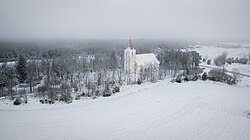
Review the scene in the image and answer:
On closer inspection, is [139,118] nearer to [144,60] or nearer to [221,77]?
[221,77]

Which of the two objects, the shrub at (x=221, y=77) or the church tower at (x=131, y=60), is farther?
the church tower at (x=131, y=60)

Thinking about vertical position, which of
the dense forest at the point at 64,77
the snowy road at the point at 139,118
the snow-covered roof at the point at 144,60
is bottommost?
the snowy road at the point at 139,118

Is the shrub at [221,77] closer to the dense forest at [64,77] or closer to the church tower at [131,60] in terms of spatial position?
the dense forest at [64,77]

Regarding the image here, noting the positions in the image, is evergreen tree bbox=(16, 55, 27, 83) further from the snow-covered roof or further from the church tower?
the snow-covered roof

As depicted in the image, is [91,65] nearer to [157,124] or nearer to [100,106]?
[100,106]

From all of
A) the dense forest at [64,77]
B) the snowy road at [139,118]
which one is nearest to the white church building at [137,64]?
the dense forest at [64,77]

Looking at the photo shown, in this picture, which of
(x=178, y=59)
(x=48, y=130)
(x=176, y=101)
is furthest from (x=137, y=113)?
(x=178, y=59)

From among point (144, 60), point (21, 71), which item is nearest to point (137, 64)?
point (144, 60)

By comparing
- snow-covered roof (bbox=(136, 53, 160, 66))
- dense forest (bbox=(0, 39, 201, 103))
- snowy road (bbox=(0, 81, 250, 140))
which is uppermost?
snow-covered roof (bbox=(136, 53, 160, 66))

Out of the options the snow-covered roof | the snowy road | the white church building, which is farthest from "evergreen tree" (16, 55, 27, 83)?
the snow-covered roof
